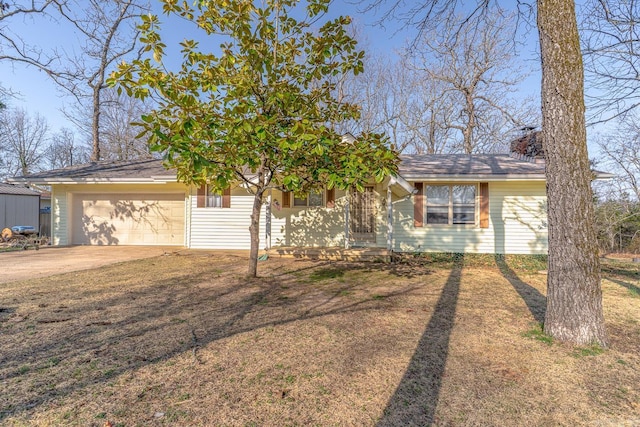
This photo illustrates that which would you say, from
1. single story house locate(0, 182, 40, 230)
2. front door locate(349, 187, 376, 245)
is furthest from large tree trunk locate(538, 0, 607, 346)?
single story house locate(0, 182, 40, 230)

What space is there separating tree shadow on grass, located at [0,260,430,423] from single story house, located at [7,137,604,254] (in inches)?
173

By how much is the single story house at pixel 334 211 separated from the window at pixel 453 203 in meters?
0.03

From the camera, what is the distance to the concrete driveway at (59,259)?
7137mm

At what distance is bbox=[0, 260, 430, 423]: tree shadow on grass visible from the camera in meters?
2.70

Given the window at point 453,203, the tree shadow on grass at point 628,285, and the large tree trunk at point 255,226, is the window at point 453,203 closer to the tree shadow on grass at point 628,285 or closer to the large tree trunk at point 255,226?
the tree shadow on grass at point 628,285

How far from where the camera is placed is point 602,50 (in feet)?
21.3

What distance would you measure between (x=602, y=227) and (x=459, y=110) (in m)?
10.1

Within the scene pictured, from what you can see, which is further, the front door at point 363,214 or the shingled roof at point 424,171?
the front door at point 363,214

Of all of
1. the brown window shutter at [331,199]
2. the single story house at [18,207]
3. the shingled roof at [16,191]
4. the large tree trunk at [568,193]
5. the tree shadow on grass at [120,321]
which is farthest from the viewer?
the shingled roof at [16,191]

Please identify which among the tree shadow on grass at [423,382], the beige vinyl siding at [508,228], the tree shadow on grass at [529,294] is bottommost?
the tree shadow on grass at [529,294]

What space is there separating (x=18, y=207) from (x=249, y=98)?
73.1 feet

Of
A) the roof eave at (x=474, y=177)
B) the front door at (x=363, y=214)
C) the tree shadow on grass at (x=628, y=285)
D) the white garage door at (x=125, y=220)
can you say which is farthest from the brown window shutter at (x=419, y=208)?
the white garage door at (x=125, y=220)

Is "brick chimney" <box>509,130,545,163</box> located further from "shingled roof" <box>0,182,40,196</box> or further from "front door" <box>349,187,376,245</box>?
"shingled roof" <box>0,182,40,196</box>

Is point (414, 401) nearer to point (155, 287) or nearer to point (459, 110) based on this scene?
point (155, 287)
